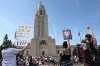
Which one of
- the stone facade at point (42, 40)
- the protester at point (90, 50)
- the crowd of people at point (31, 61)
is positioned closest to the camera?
the protester at point (90, 50)

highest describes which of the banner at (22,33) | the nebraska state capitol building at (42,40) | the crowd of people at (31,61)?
the nebraska state capitol building at (42,40)

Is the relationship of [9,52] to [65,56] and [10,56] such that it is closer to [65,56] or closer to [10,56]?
[10,56]

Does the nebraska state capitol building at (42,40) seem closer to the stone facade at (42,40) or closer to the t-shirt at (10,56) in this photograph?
the stone facade at (42,40)

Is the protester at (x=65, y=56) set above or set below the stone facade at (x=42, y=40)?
below

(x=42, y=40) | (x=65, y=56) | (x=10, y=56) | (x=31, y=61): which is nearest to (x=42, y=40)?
(x=42, y=40)

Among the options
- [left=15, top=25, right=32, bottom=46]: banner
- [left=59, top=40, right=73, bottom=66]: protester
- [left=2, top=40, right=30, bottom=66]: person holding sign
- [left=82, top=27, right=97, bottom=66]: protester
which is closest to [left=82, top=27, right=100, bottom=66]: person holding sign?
[left=82, top=27, right=97, bottom=66]: protester

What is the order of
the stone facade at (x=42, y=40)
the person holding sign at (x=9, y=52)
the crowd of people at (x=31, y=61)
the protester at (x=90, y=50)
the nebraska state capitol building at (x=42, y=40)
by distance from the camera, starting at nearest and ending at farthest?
1. the person holding sign at (x=9, y=52)
2. the protester at (x=90, y=50)
3. the crowd of people at (x=31, y=61)
4. the nebraska state capitol building at (x=42, y=40)
5. the stone facade at (x=42, y=40)

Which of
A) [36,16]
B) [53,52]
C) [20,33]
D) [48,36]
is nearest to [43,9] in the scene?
[36,16]

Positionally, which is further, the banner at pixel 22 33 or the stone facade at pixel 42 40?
the stone facade at pixel 42 40

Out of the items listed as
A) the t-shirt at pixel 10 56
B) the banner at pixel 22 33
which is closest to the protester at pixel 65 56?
the t-shirt at pixel 10 56

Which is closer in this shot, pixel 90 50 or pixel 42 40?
pixel 90 50

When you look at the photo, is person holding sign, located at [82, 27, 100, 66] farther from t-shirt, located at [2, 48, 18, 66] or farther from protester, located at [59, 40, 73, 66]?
t-shirt, located at [2, 48, 18, 66]

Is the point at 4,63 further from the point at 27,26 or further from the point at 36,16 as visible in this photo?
the point at 36,16

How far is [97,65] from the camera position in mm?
8320
